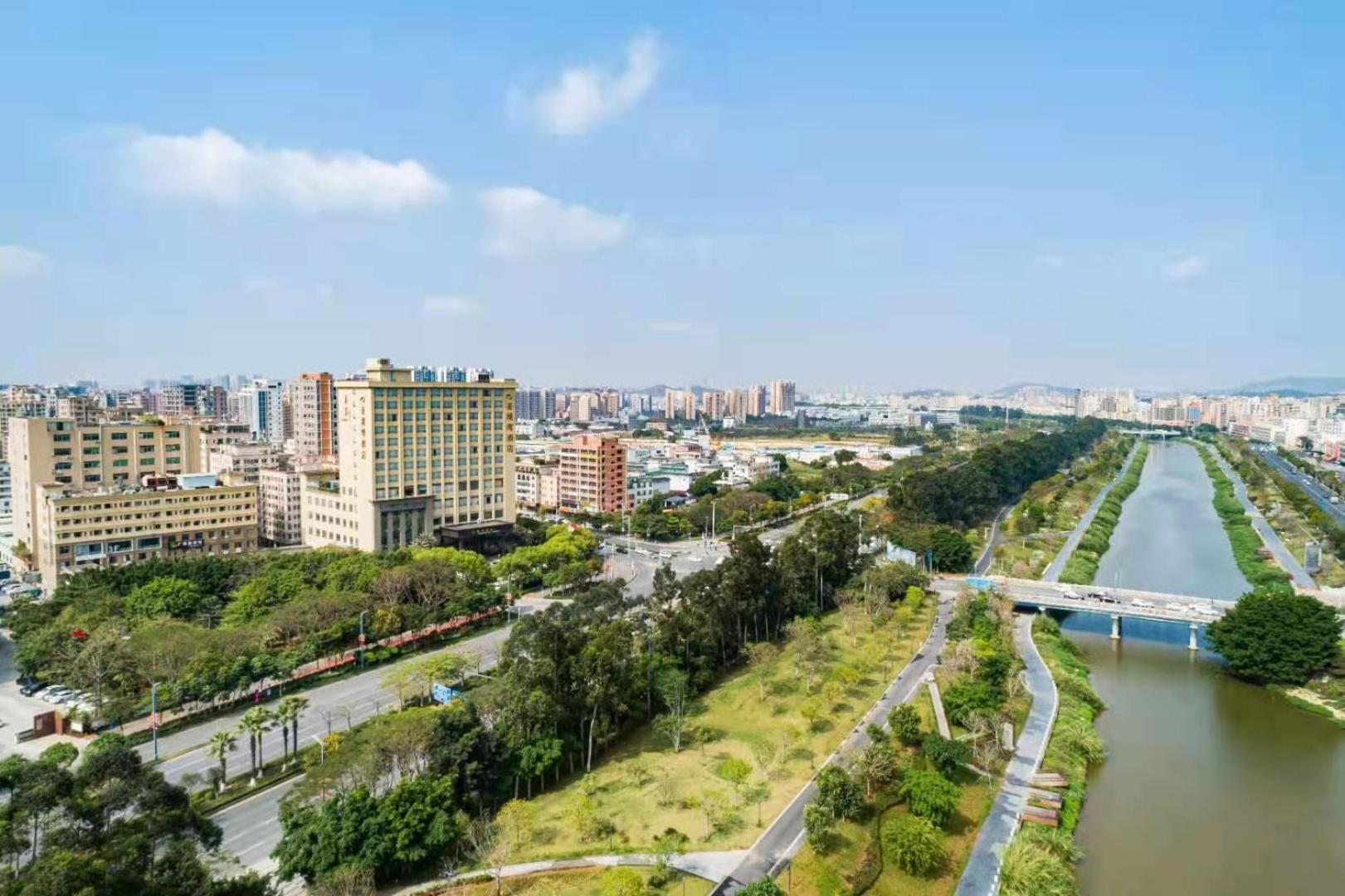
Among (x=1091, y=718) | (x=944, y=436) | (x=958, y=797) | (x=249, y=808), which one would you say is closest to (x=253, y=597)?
(x=249, y=808)

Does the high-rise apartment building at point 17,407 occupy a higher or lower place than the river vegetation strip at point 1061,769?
higher

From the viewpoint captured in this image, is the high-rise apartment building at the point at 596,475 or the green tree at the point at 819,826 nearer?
the green tree at the point at 819,826

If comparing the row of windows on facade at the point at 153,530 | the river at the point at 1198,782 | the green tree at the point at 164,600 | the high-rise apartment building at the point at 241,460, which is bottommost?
the river at the point at 1198,782

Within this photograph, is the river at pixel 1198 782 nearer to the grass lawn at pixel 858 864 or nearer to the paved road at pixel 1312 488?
the grass lawn at pixel 858 864

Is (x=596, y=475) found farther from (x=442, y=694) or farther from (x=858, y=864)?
(x=858, y=864)

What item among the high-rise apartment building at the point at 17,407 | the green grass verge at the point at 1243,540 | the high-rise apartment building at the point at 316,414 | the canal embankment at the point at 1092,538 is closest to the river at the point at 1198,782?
the canal embankment at the point at 1092,538

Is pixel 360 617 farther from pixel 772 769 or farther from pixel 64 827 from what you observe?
pixel 64 827
